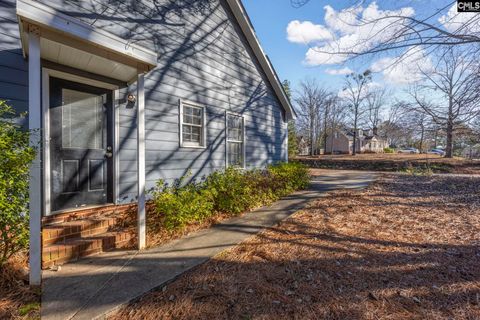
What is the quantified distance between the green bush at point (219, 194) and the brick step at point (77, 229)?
0.76 meters

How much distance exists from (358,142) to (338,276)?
57178mm

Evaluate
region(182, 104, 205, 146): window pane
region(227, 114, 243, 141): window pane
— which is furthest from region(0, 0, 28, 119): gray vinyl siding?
→ region(227, 114, 243, 141): window pane

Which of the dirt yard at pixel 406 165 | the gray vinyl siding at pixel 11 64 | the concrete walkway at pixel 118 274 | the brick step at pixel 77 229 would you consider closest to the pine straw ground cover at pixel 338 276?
the concrete walkway at pixel 118 274

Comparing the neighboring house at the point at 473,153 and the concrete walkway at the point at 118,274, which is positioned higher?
the neighboring house at the point at 473,153

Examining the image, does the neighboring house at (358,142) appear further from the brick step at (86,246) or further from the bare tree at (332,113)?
the brick step at (86,246)

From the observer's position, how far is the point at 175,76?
17.5 feet

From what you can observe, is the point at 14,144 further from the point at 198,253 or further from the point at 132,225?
the point at 198,253

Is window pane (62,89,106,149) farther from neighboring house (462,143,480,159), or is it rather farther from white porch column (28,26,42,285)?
neighboring house (462,143,480,159)

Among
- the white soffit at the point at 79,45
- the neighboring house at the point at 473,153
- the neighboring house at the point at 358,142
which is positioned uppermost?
the neighboring house at the point at 358,142

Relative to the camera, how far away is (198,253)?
10.9 feet

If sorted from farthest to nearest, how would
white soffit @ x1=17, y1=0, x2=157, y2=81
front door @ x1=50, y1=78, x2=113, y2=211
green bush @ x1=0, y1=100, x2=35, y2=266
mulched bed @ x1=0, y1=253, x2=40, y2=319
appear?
front door @ x1=50, y1=78, x2=113, y2=211, white soffit @ x1=17, y1=0, x2=157, y2=81, green bush @ x1=0, y1=100, x2=35, y2=266, mulched bed @ x1=0, y1=253, x2=40, y2=319

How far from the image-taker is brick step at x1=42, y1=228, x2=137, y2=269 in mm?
2932

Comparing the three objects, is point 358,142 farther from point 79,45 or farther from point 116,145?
point 79,45

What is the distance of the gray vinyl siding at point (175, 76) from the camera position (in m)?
3.85
